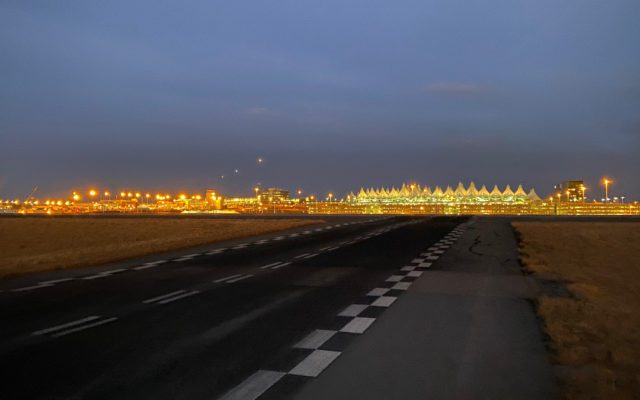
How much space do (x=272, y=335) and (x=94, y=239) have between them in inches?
1236

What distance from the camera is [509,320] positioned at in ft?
27.3

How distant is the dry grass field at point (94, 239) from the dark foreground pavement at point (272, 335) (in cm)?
276

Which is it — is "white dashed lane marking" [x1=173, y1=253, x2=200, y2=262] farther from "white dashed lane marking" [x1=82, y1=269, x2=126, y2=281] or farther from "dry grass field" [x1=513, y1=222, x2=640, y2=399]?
"dry grass field" [x1=513, y1=222, x2=640, y2=399]

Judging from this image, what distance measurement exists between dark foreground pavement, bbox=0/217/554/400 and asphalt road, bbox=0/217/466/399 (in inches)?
1.0

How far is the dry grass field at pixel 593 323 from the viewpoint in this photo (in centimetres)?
546

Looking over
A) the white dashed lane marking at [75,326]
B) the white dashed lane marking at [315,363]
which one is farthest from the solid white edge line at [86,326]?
the white dashed lane marking at [315,363]

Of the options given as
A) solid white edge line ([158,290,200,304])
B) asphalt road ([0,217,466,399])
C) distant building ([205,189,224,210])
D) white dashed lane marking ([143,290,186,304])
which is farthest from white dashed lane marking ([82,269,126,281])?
distant building ([205,189,224,210])

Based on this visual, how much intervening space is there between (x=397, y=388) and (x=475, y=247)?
16503 mm

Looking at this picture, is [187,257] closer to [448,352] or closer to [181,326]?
[181,326]

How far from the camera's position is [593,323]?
26.2ft

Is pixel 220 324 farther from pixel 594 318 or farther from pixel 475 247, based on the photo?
pixel 475 247

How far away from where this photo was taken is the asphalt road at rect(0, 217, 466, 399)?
544cm

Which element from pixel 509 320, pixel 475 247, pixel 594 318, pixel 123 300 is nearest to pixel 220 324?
pixel 123 300

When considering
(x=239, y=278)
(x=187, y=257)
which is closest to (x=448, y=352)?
(x=239, y=278)
